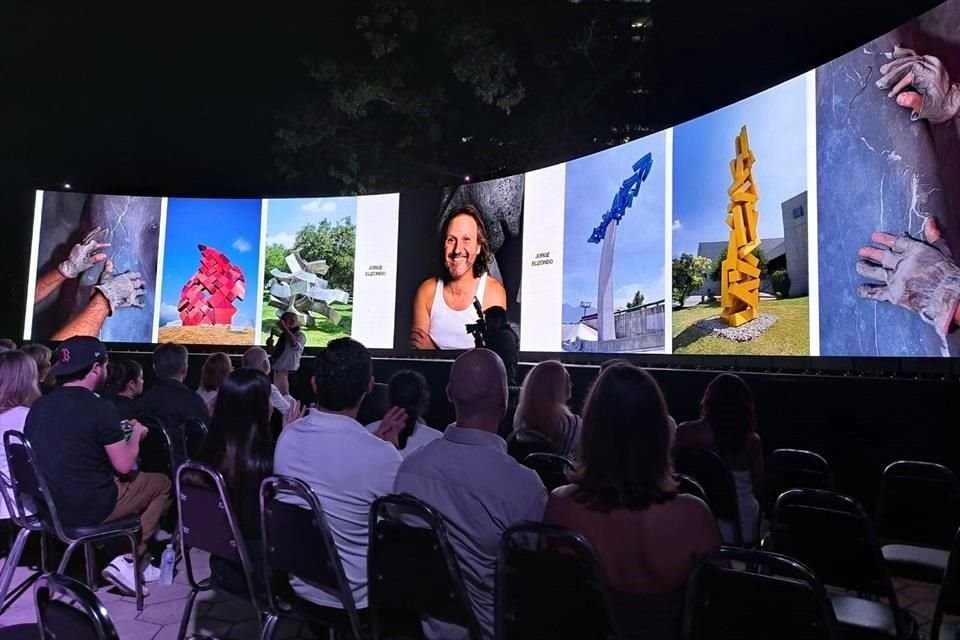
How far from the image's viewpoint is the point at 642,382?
5.35 ft

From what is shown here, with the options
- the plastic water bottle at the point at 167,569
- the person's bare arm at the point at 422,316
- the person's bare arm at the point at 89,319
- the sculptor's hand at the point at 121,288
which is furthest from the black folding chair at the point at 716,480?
the person's bare arm at the point at 89,319

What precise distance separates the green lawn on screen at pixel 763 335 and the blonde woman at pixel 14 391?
15.6 ft

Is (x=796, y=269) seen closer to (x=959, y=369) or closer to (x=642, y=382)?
(x=959, y=369)

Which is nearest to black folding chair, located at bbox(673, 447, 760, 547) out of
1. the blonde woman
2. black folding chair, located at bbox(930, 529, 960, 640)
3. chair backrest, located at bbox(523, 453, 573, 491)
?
chair backrest, located at bbox(523, 453, 573, 491)

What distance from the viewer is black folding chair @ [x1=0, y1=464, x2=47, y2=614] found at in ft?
9.37

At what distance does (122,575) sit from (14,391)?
1.19 meters

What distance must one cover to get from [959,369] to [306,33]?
24.4 ft

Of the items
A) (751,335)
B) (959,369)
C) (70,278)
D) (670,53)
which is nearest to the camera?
(959,369)

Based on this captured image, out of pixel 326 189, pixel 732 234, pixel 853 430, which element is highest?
pixel 326 189

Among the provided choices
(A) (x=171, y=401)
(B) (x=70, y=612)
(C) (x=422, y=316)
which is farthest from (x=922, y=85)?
(C) (x=422, y=316)

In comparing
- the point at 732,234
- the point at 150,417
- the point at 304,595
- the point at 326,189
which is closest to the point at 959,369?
the point at 732,234

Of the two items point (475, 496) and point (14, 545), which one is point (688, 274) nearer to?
point (475, 496)

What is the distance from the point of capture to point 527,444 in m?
2.98

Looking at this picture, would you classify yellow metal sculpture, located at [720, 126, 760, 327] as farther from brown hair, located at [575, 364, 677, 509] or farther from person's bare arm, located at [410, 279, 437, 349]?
person's bare arm, located at [410, 279, 437, 349]
